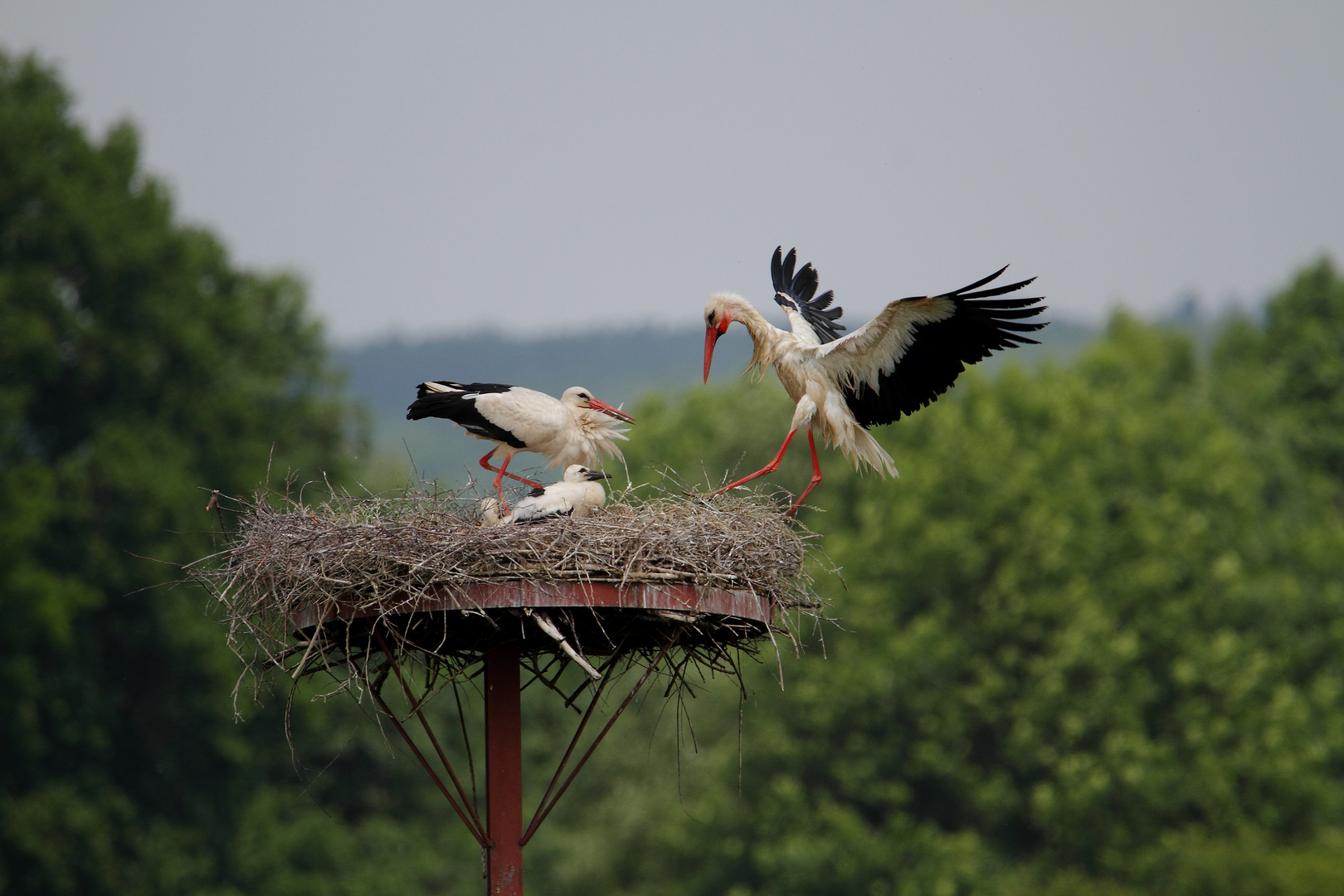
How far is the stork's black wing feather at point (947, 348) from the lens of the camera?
27.4 ft

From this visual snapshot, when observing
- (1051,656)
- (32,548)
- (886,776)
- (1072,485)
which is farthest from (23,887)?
(1072,485)

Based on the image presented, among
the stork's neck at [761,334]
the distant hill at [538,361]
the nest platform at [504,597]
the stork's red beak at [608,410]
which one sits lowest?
the nest platform at [504,597]

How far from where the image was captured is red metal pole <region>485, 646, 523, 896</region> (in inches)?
291

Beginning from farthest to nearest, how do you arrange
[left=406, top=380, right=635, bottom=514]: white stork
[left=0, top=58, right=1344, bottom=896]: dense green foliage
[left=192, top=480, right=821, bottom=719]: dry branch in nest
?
[left=0, top=58, right=1344, bottom=896]: dense green foliage → [left=406, top=380, right=635, bottom=514]: white stork → [left=192, top=480, right=821, bottom=719]: dry branch in nest

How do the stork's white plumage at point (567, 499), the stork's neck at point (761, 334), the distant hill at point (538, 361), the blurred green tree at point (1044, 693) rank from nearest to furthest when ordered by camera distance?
the stork's white plumage at point (567, 499) → the stork's neck at point (761, 334) → the blurred green tree at point (1044, 693) → the distant hill at point (538, 361)

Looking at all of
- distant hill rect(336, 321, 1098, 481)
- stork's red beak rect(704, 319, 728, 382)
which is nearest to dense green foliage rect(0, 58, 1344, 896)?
stork's red beak rect(704, 319, 728, 382)

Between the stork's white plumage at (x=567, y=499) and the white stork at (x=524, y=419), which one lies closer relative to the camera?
the stork's white plumage at (x=567, y=499)

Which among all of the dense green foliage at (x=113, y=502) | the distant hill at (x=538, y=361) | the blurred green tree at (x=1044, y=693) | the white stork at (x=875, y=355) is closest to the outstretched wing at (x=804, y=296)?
the white stork at (x=875, y=355)

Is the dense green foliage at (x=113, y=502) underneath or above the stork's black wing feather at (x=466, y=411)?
above

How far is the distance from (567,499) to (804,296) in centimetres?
381

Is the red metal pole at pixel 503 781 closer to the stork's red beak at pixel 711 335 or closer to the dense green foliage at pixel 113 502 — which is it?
the stork's red beak at pixel 711 335

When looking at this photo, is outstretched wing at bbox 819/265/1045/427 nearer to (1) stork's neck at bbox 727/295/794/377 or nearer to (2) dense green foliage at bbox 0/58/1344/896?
(1) stork's neck at bbox 727/295/794/377

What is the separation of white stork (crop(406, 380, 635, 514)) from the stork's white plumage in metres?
0.29

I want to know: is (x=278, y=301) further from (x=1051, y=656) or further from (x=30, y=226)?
(x=1051, y=656)
